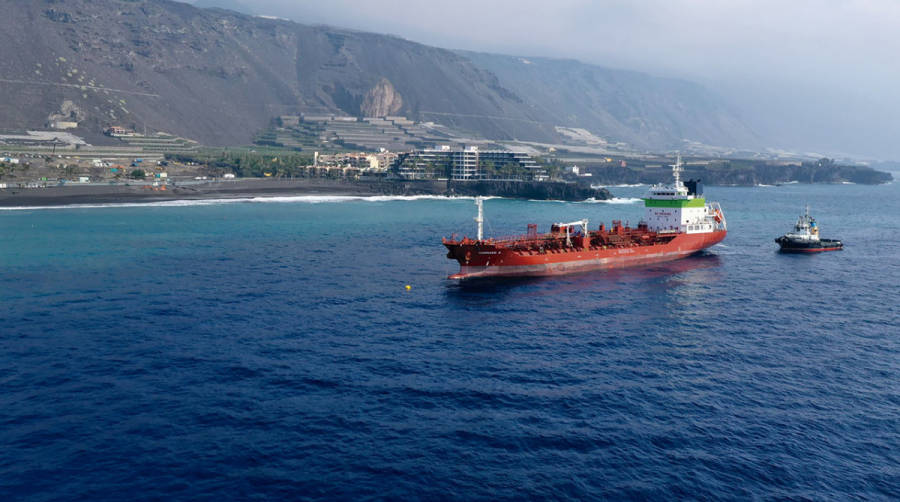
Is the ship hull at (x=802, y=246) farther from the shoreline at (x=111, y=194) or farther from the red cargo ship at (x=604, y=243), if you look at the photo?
the shoreline at (x=111, y=194)

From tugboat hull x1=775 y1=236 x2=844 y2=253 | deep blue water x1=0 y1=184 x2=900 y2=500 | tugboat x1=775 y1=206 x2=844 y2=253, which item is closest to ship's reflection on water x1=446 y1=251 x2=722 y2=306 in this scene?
deep blue water x1=0 y1=184 x2=900 y2=500

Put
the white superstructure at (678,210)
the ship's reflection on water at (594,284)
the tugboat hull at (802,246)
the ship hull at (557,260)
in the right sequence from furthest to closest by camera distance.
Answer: the tugboat hull at (802,246) < the white superstructure at (678,210) < the ship hull at (557,260) < the ship's reflection on water at (594,284)

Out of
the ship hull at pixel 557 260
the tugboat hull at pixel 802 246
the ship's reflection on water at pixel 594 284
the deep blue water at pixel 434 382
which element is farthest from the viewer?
the tugboat hull at pixel 802 246

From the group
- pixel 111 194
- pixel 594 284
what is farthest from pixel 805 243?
pixel 111 194

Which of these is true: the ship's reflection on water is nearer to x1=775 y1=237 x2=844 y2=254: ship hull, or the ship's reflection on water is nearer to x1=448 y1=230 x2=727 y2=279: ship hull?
x1=448 y1=230 x2=727 y2=279: ship hull

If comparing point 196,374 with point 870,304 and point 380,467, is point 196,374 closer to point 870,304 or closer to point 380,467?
point 380,467

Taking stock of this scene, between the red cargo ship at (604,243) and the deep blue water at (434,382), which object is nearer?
the deep blue water at (434,382)

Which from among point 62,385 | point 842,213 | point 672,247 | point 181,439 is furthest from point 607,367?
point 842,213

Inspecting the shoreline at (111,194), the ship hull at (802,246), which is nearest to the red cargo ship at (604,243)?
the ship hull at (802,246)
